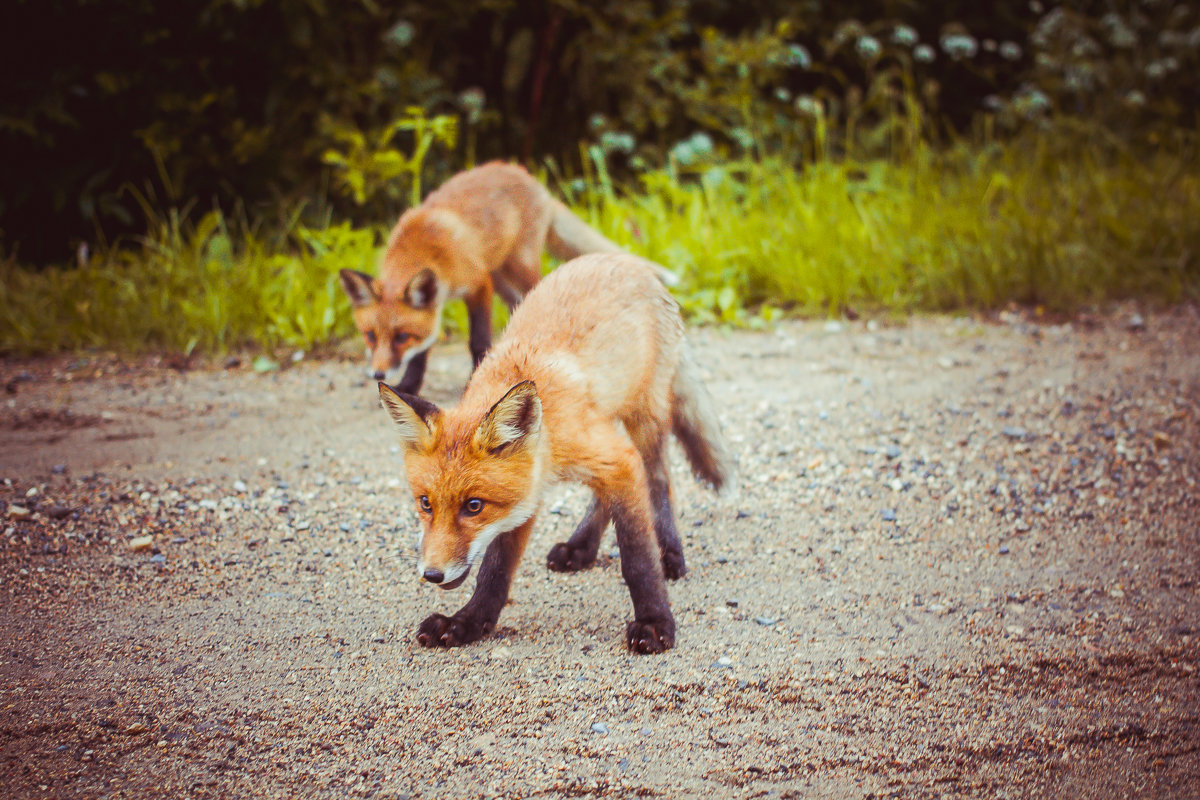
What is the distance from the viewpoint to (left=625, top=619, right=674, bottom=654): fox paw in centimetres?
256

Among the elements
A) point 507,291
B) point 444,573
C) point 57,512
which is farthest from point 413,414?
point 507,291

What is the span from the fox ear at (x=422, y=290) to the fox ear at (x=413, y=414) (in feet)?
7.47

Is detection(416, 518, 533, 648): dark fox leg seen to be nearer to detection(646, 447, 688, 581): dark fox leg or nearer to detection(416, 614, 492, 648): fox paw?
detection(416, 614, 492, 648): fox paw

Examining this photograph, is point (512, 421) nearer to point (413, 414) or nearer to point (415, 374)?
point (413, 414)

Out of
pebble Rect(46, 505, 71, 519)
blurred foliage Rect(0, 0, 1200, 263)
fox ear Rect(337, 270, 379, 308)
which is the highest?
blurred foliage Rect(0, 0, 1200, 263)

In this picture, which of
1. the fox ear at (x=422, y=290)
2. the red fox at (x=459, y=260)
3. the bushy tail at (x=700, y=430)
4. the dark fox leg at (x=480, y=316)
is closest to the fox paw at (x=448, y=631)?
the bushy tail at (x=700, y=430)

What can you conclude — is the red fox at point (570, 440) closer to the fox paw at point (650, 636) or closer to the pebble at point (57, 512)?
the fox paw at point (650, 636)

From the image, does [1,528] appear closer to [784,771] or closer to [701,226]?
[784,771]

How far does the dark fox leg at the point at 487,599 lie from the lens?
2617mm

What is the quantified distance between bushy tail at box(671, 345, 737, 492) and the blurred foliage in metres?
3.22

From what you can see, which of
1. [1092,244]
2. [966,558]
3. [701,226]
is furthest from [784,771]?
[1092,244]

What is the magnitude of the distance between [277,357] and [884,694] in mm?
4078

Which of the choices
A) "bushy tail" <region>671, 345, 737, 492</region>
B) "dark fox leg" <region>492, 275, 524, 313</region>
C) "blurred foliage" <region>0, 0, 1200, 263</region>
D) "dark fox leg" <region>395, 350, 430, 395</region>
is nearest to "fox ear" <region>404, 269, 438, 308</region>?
"dark fox leg" <region>395, 350, 430, 395</region>

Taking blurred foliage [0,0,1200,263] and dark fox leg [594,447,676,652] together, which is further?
blurred foliage [0,0,1200,263]
